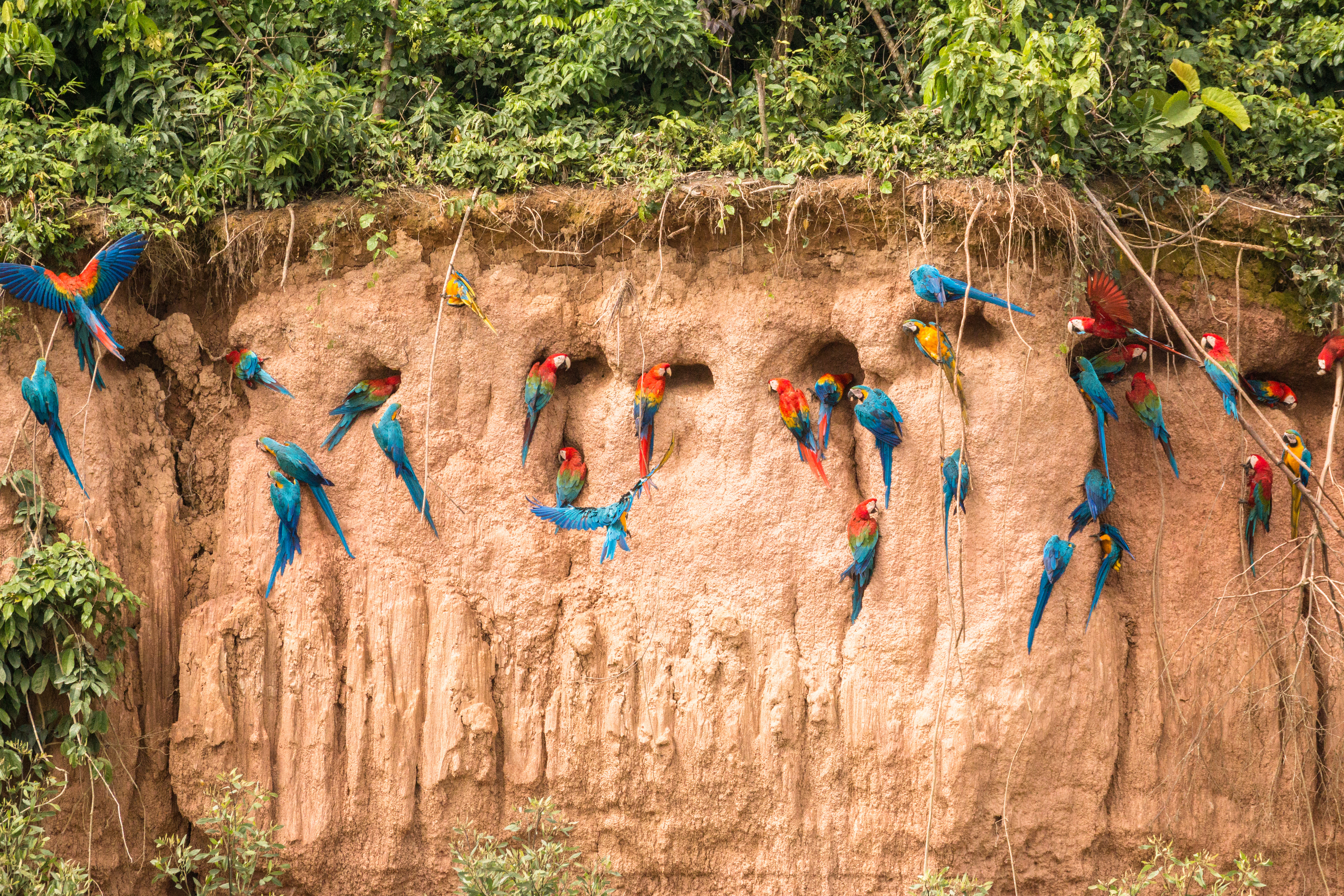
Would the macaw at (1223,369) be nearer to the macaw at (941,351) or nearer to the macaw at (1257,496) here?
the macaw at (1257,496)

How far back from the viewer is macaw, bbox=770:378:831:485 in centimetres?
A: 402

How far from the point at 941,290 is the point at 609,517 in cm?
152

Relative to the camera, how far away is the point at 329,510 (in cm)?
427

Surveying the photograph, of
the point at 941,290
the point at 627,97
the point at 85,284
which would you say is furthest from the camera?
the point at 627,97

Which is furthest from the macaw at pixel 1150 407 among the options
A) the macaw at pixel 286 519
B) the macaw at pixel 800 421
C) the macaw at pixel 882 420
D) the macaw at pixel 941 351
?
the macaw at pixel 286 519

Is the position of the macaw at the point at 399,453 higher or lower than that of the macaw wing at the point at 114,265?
lower

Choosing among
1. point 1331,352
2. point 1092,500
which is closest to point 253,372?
point 1092,500

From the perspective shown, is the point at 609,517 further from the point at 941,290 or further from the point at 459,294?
the point at 941,290

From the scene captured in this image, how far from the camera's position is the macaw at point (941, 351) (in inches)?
152

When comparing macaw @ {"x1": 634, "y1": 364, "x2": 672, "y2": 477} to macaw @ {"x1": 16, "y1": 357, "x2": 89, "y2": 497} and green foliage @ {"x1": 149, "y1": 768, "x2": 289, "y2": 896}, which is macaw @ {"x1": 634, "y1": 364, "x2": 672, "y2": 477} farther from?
macaw @ {"x1": 16, "y1": 357, "x2": 89, "y2": 497}

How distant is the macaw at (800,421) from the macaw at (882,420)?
7.3 inches

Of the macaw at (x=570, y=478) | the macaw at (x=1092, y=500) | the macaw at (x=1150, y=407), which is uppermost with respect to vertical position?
the macaw at (x=1150, y=407)

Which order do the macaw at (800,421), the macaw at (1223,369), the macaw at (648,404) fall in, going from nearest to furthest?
the macaw at (1223,369) < the macaw at (800,421) < the macaw at (648,404)

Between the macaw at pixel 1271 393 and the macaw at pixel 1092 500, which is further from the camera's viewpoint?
the macaw at pixel 1271 393
